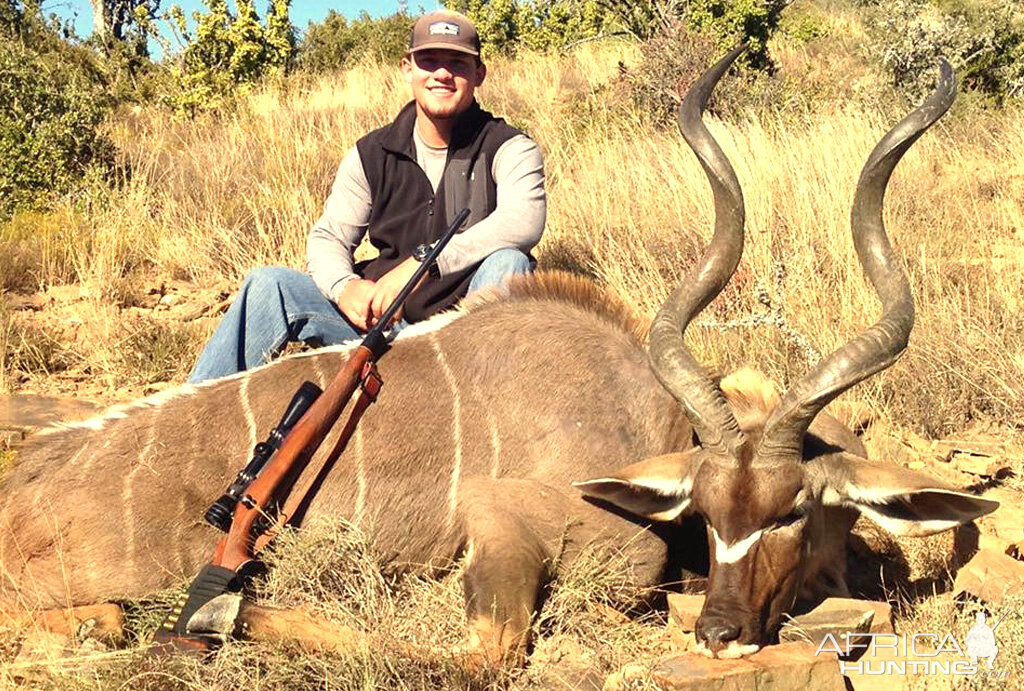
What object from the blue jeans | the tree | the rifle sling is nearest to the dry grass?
the rifle sling

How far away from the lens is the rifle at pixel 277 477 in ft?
9.72

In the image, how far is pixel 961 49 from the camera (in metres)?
9.05

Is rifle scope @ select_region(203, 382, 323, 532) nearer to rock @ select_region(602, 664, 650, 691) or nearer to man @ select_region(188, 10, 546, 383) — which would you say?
man @ select_region(188, 10, 546, 383)

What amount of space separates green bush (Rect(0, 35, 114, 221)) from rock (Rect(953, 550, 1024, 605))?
620 cm

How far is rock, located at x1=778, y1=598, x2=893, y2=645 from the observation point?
106 inches

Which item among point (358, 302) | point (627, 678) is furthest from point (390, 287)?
point (627, 678)

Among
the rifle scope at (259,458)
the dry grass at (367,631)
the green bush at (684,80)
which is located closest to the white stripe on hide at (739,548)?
the dry grass at (367,631)

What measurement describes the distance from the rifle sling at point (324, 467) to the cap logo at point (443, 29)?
5.03ft

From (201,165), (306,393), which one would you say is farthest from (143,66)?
(306,393)

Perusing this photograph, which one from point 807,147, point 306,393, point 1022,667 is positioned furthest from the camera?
point 807,147

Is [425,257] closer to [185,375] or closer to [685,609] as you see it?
[685,609]

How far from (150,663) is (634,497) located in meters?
1.31

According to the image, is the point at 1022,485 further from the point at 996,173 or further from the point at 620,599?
the point at 996,173

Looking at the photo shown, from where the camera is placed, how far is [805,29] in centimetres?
1567
